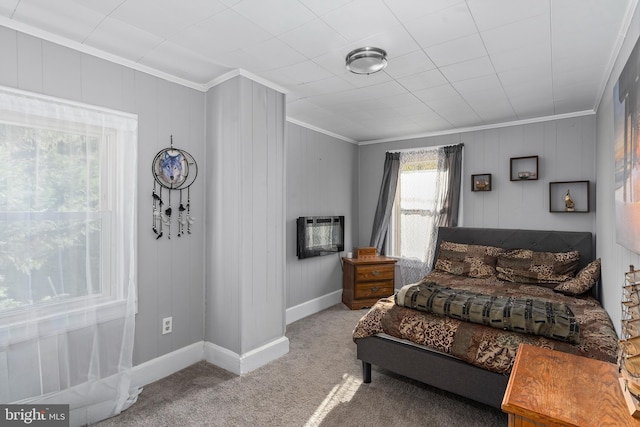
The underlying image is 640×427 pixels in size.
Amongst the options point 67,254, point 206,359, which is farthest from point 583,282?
point 67,254

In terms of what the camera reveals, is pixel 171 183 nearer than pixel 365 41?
No

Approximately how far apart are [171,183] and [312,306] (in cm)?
247

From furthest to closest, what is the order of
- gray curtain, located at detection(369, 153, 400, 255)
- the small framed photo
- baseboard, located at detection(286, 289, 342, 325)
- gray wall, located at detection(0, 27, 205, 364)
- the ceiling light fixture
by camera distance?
1. gray curtain, located at detection(369, 153, 400, 255)
2. the small framed photo
3. baseboard, located at detection(286, 289, 342, 325)
4. the ceiling light fixture
5. gray wall, located at detection(0, 27, 205, 364)

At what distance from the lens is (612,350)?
189cm

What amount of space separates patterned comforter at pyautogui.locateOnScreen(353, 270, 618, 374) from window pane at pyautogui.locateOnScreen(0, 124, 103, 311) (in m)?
2.04

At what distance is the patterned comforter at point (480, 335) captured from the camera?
6.38 feet

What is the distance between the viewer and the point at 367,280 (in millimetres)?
4551

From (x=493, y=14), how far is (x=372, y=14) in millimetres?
675

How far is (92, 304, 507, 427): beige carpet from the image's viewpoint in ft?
7.11

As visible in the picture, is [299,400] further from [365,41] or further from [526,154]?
[526,154]

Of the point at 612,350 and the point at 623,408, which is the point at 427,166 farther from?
the point at 623,408

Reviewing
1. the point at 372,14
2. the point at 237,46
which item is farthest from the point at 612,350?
the point at 237,46

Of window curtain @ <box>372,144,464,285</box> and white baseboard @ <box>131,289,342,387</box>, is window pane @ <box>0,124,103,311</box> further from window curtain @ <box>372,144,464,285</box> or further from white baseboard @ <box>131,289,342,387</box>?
window curtain @ <box>372,144,464,285</box>

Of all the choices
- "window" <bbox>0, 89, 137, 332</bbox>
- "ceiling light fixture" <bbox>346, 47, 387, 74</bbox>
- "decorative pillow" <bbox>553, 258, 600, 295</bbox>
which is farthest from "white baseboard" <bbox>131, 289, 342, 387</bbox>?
"decorative pillow" <bbox>553, 258, 600, 295</bbox>
